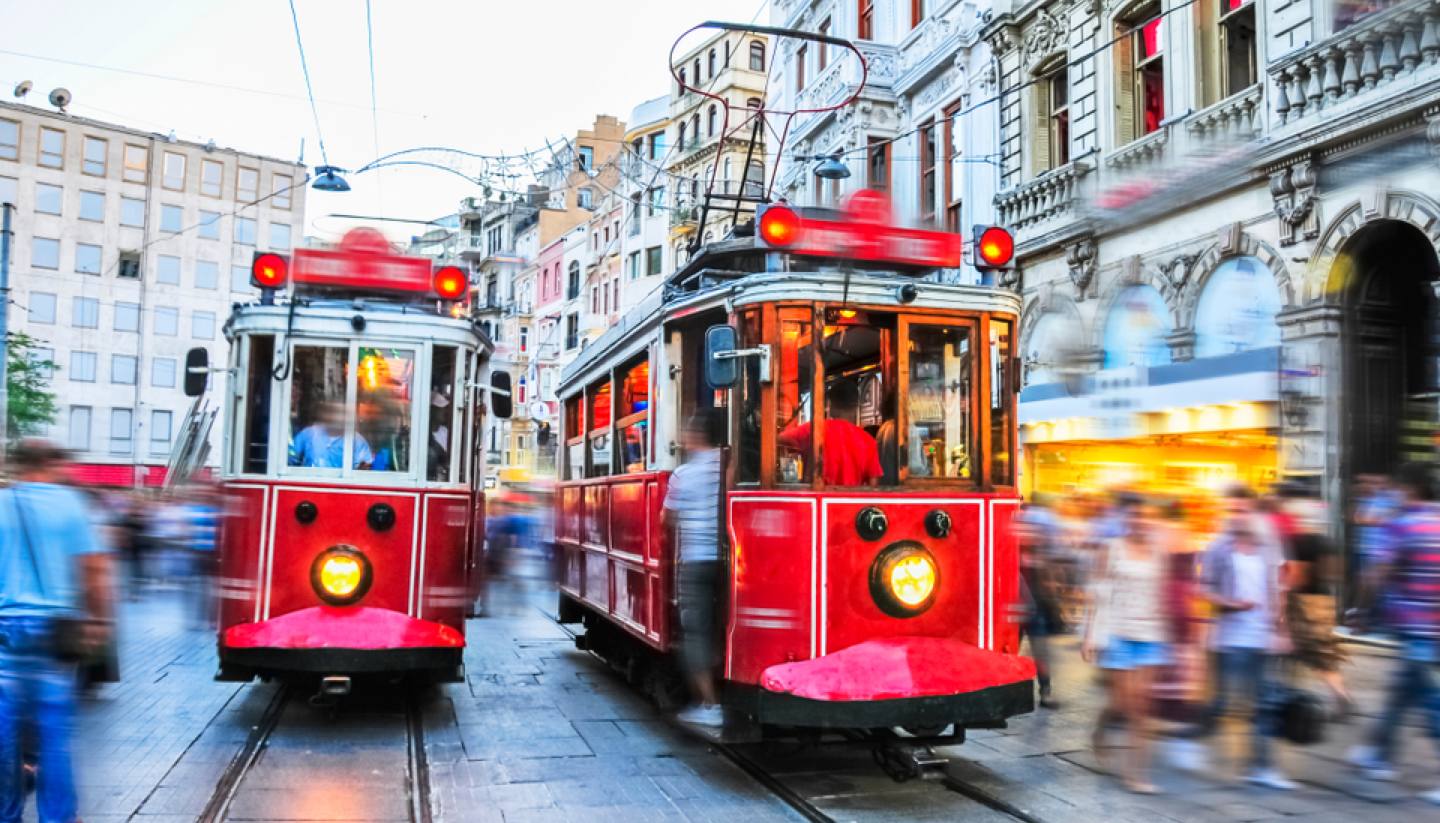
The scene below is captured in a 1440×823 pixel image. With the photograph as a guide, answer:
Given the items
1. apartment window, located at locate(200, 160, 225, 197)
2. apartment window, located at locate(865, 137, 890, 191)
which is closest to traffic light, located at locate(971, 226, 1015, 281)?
A: apartment window, located at locate(865, 137, 890, 191)

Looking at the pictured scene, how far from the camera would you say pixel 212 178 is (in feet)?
193

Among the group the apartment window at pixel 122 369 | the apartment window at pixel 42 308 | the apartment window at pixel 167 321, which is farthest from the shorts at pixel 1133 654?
the apartment window at pixel 122 369

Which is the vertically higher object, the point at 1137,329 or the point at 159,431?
the point at 159,431

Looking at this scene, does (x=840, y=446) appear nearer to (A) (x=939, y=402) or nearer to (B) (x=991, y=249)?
(A) (x=939, y=402)

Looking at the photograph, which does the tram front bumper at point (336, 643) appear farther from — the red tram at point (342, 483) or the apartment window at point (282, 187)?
the apartment window at point (282, 187)

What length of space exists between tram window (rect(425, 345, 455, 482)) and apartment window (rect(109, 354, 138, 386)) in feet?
175

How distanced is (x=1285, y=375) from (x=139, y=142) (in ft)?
183

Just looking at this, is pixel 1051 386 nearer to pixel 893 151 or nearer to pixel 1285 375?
pixel 1285 375

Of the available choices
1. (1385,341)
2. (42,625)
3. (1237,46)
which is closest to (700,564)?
(42,625)

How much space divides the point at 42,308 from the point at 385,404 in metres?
53.1

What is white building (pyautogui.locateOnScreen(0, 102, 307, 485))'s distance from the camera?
2127 inches

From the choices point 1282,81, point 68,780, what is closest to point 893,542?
point 68,780

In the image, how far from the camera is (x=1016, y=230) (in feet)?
63.8

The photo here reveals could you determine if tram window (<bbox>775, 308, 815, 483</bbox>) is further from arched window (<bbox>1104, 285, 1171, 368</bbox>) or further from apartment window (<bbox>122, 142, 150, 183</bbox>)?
apartment window (<bbox>122, 142, 150, 183</bbox>)
